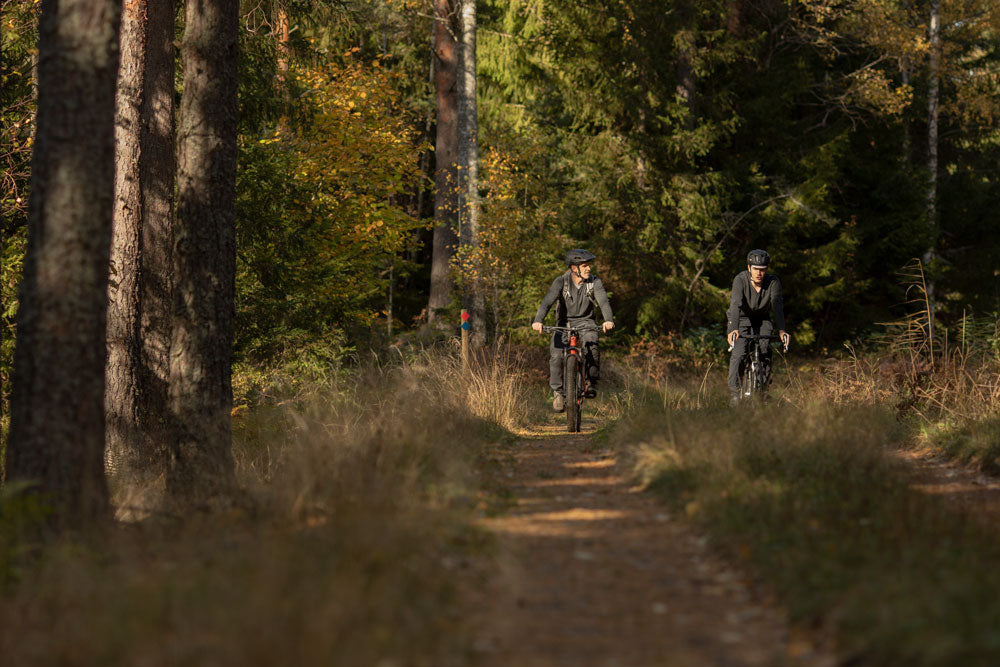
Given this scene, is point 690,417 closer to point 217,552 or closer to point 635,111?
point 217,552

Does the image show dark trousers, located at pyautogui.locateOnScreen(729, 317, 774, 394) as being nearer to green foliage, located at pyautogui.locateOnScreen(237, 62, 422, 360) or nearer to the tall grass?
the tall grass

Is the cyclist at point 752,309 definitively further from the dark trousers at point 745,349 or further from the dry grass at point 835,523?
the dry grass at point 835,523

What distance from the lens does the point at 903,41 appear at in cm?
2477

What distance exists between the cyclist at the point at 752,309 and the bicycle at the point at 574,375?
5.81ft

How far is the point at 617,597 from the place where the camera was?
546cm

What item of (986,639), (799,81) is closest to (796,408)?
(986,639)

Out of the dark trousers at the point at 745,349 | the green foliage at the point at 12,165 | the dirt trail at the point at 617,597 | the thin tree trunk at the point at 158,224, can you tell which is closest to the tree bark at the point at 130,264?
the thin tree trunk at the point at 158,224

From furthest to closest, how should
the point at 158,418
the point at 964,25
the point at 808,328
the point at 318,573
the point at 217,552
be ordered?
the point at 964,25 → the point at 808,328 → the point at 158,418 → the point at 217,552 → the point at 318,573

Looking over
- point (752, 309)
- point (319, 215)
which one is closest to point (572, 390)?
point (752, 309)

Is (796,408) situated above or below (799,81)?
below

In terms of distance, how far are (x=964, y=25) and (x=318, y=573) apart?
96.7ft

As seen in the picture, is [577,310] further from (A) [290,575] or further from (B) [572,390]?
(A) [290,575]

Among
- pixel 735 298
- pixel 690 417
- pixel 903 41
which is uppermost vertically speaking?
pixel 903 41

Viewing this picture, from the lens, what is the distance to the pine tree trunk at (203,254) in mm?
10016
